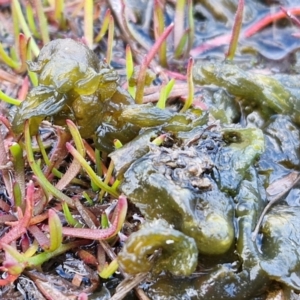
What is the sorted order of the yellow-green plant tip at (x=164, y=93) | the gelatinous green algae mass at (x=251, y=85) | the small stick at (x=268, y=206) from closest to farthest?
the small stick at (x=268, y=206)
the yellow-green plant tip at (x=164, y=93)
the gelatinous green algae mass at (x=251, y=85)

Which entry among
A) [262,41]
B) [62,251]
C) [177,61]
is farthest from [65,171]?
[262,41]

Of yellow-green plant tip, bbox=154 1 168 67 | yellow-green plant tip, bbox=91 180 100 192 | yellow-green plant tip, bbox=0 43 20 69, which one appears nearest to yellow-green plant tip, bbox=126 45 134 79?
yellow-green plant tip, bbox=154 1 168 67

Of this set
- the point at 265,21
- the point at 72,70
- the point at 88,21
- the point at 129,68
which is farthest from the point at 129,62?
the point at 265,21

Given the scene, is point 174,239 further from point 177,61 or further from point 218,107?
point 177,61

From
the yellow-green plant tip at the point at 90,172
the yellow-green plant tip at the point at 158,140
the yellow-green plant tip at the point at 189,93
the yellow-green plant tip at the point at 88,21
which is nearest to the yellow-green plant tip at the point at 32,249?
the yellow-green plant tip at the point at 90,172

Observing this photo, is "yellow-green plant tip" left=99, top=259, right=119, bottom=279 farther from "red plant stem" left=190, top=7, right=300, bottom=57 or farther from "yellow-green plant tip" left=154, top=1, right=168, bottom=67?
"red plant stem" left=190, top=7, right=300, bottom=57

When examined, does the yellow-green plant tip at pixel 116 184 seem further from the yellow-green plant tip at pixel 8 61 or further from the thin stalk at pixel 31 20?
the thin stalk at pixel 31 20
